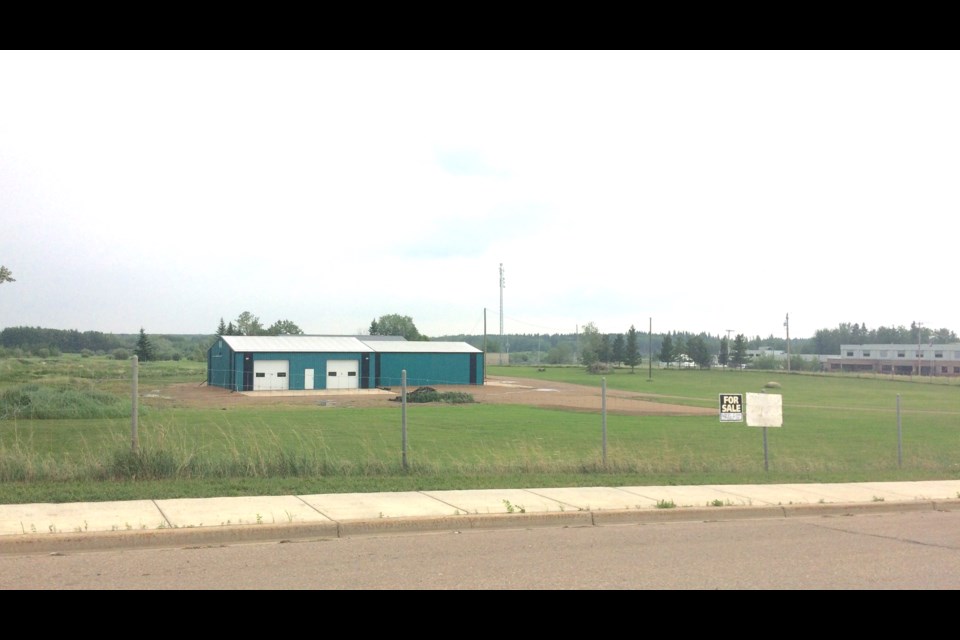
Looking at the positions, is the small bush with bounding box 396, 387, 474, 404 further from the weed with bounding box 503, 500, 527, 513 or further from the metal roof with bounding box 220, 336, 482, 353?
the weed with bounding box 503, 500, 527, 513

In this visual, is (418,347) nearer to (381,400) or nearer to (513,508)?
(381,400)

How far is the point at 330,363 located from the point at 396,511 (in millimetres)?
→ 56818

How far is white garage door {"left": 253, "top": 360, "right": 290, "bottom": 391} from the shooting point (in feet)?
204

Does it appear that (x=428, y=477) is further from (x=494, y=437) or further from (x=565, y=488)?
(x=494, y=437)

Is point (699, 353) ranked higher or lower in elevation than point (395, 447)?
higher

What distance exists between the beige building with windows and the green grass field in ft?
339

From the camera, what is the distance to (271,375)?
6284 cm

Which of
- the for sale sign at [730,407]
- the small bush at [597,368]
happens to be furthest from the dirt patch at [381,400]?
the small bush at [597,368]

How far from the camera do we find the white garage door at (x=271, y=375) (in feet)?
204

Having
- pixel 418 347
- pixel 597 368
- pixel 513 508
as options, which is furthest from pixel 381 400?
Answer: pixel 597 368

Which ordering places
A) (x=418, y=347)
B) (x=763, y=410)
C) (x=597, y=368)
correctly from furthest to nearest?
(x=597, y=368)
(x=418, y=347)
(x=763, y=410)

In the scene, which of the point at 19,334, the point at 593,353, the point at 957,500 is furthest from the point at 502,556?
the point at 593,353

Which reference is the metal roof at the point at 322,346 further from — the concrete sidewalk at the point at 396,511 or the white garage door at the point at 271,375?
the concrete sidewalk at the point at 396,511

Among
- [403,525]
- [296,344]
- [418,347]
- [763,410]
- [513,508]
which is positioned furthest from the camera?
[418,347]
